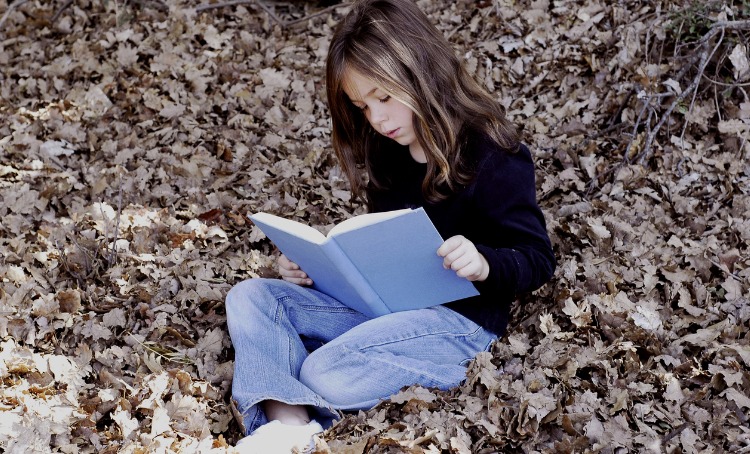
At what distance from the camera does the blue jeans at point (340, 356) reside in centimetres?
287

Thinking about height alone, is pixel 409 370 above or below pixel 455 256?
below

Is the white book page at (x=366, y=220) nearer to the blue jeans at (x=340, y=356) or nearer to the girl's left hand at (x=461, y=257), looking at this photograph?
the girl's left hand at (x=461, y=257)

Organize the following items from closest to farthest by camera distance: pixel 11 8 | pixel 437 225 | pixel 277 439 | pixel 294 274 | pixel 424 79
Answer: pixel 277 439 < pixel 424 79 < pixel 437 225 < pixel 294 274 < pixel 11 8

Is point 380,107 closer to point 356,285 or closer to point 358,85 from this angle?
point 358,85

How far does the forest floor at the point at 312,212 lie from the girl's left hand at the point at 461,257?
0.49 metres

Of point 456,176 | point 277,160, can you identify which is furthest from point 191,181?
point 456,176

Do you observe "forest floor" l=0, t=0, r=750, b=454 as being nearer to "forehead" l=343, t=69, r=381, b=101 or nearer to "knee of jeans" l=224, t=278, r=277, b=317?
"knee of jeans" l=224, t=278, r=277, b=317

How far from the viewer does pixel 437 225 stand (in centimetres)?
308

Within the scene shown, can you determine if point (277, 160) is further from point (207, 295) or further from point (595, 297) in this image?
point (595, 297)

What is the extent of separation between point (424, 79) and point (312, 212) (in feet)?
5.05

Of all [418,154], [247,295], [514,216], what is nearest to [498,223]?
[514,216]

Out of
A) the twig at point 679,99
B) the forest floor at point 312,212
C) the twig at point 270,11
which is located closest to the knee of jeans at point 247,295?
the forest floor at point 312,212

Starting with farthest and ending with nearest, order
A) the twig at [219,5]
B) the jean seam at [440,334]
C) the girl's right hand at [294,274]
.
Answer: the twig at [219,5], the girl's right hand at [294,274], the jean seam at [440,334]

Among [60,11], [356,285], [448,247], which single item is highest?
[448,247]
